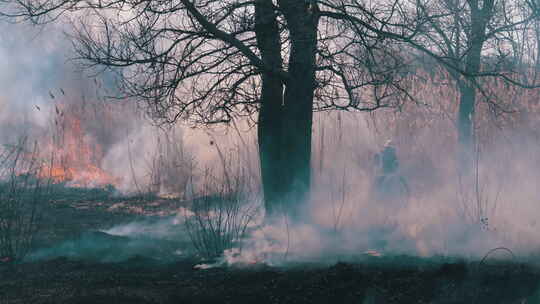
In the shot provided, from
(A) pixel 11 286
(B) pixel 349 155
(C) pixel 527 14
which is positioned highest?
(C) pixel 527 14

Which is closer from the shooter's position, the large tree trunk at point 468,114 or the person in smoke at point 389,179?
the person in smoke at point 389,179

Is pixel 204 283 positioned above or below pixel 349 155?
below

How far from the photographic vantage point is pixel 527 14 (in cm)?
1116

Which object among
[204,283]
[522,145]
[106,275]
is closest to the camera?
[204,283]

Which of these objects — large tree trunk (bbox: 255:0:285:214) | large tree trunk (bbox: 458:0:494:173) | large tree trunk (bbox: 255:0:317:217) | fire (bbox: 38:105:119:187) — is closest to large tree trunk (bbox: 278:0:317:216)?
large tree trunk (bbox: 255:0:317:217)

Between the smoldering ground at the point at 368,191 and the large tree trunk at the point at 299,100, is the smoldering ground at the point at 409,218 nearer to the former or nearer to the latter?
the smoldering ground at the point at 368,191

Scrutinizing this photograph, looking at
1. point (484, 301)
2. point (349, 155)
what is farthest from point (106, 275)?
point (349, 155)

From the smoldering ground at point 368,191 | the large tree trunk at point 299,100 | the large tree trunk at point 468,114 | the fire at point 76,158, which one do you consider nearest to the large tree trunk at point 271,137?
the large tree trunk at point 299,100

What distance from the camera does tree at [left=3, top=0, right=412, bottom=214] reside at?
25.2 ft

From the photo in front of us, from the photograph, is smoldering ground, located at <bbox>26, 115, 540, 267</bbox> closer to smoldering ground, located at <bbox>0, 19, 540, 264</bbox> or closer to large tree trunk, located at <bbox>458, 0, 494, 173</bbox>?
smoldering ground, located at <bbox>0, 19, 540, 264</bbox>

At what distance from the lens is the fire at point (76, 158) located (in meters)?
14.3

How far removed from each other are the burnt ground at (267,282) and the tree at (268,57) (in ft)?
7.04

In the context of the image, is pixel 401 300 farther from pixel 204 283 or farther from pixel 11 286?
pixel 11 286

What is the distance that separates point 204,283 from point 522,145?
328 inches
